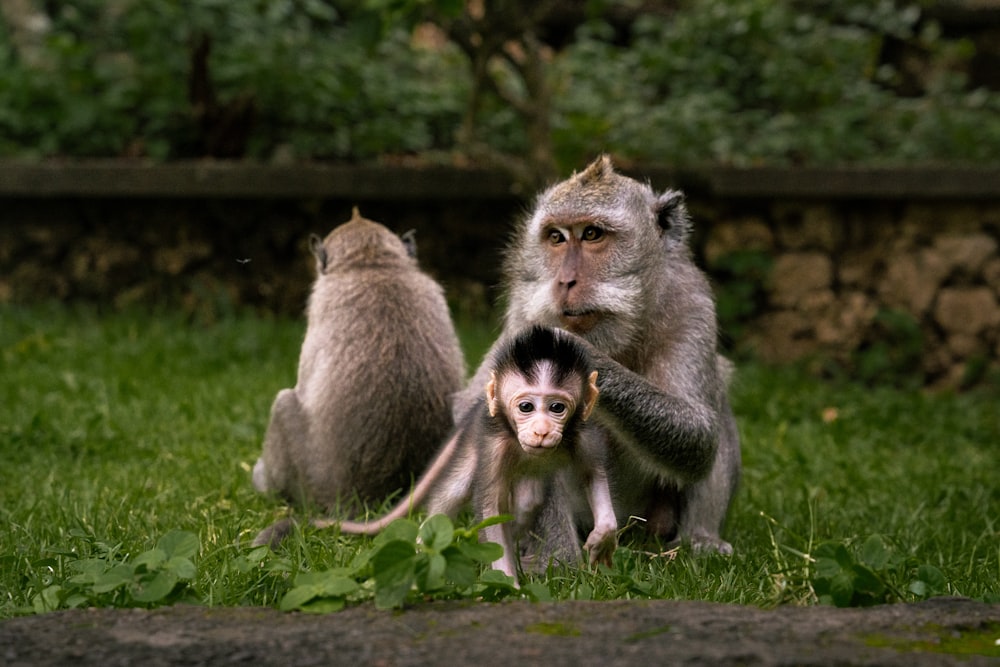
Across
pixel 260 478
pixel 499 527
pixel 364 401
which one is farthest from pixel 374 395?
pixel 499 527

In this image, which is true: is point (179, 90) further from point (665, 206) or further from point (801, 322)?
point (665, 206)

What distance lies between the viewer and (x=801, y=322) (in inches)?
405

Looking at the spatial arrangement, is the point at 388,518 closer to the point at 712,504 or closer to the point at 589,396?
the point at 589,396

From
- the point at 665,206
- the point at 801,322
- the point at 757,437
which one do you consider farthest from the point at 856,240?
the point at 665,206

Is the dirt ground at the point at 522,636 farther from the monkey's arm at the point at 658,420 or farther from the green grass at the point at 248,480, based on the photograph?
the monkey's arm at the point at 658,420

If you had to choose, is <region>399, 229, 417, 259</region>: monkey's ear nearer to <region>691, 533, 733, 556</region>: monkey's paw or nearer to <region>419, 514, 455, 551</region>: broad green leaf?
<region>691, 533, 733, 556</region>: monkey's paw

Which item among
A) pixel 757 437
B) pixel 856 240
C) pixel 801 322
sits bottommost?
pixel 757 437

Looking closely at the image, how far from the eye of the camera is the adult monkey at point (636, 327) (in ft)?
15.7

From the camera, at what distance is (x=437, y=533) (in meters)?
3.62

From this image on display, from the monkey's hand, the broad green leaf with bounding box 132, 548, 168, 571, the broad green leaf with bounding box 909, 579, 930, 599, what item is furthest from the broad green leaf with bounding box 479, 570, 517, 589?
the broad green leaf with bounding box 909, 579, 930, 599

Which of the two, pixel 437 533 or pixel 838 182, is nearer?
pixel 437 533

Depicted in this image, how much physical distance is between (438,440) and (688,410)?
1.41 m

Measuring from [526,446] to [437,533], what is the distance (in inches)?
25.0

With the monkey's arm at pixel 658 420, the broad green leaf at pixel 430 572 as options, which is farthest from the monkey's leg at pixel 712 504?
the broad green leaf at pixel 430 572
